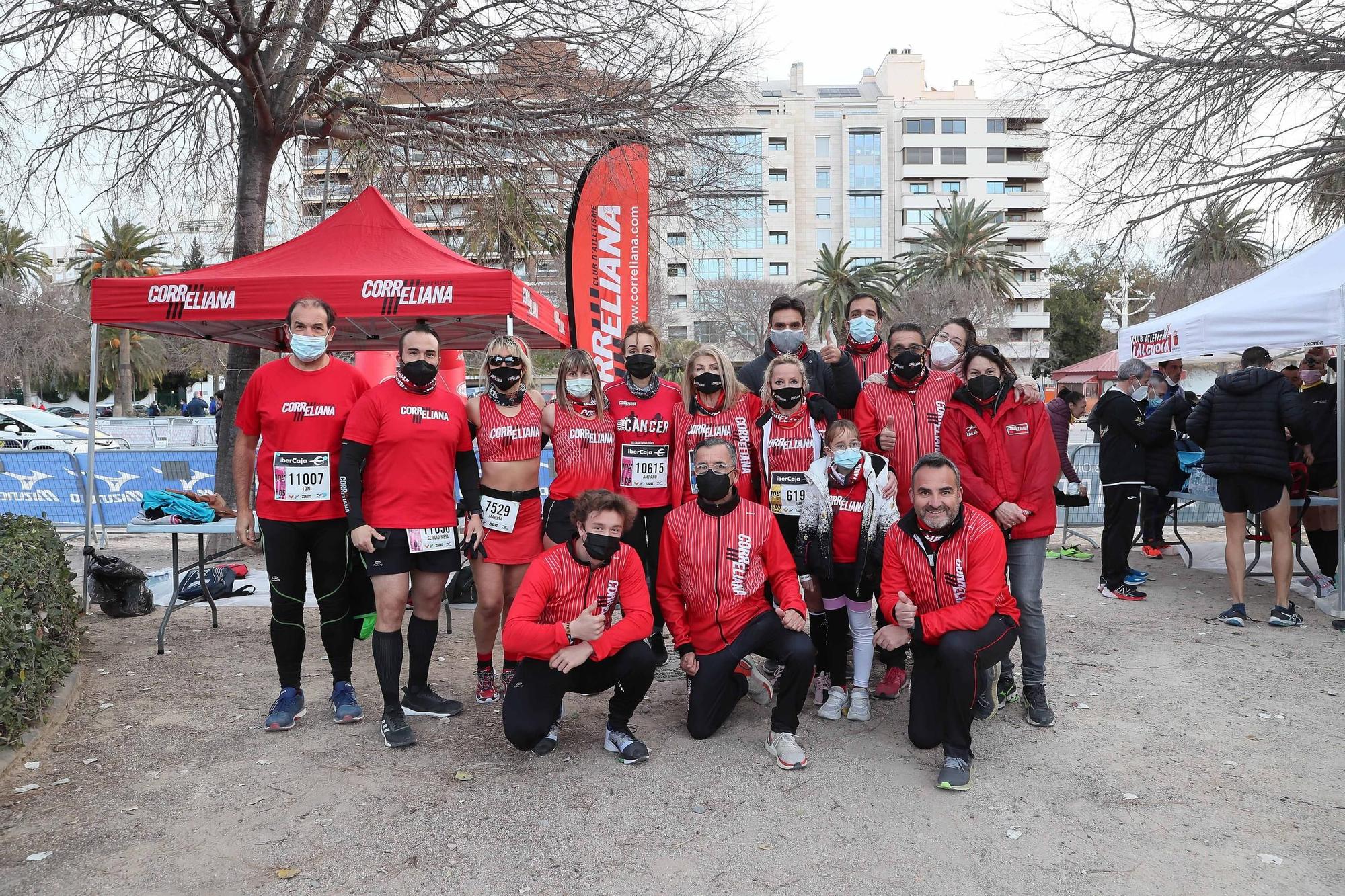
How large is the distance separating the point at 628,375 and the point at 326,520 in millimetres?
1758

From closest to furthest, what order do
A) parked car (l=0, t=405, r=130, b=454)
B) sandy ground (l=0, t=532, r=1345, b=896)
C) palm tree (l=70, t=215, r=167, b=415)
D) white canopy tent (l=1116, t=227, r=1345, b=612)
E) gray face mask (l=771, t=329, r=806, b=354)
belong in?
sandy ground (l=0, t=532, r=1345, b=896)
gray face mask (l=771, t=329, r=806, b=354)
white canopy tent (l=1116, t=227, r=1345, b=612)
parked car (l=0, t=405, r=130, b=454)
palm tree (l=70, t=215, r=167, b=415)

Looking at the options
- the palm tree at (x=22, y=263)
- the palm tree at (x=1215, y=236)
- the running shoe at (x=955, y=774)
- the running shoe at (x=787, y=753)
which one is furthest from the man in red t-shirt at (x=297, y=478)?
the palm tree at (x=22, y=263)

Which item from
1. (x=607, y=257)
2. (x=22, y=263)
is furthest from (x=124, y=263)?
(x=607, y=257)

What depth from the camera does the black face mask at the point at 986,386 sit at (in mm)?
4535

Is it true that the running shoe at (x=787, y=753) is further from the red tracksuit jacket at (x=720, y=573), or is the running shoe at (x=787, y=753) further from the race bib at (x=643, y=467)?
the race bib at (x=643, y=467)

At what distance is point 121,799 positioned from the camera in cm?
363

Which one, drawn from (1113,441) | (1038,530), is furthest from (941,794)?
(1113,441)

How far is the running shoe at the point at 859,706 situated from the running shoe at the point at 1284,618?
4.00 meters

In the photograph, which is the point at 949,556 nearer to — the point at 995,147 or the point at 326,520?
the point at 326,520

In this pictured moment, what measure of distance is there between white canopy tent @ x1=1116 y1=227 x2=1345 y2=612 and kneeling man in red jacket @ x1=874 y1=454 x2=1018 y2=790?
420 centimetres

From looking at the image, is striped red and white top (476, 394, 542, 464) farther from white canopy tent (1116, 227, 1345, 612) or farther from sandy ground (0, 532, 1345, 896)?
white canopy tent (1116, 227, 1345, 612)

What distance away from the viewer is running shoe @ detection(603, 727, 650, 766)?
3.99m

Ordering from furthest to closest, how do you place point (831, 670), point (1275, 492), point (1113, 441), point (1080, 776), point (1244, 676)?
point (1113, 441)
point (1275, 492)
point (1244, 676)
point (831, 670)
point (1080, 776)

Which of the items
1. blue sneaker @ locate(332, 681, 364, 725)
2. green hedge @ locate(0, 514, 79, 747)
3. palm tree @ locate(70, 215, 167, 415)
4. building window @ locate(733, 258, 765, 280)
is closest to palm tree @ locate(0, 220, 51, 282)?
palm tree @ locate(70, 215, 167, 415)
